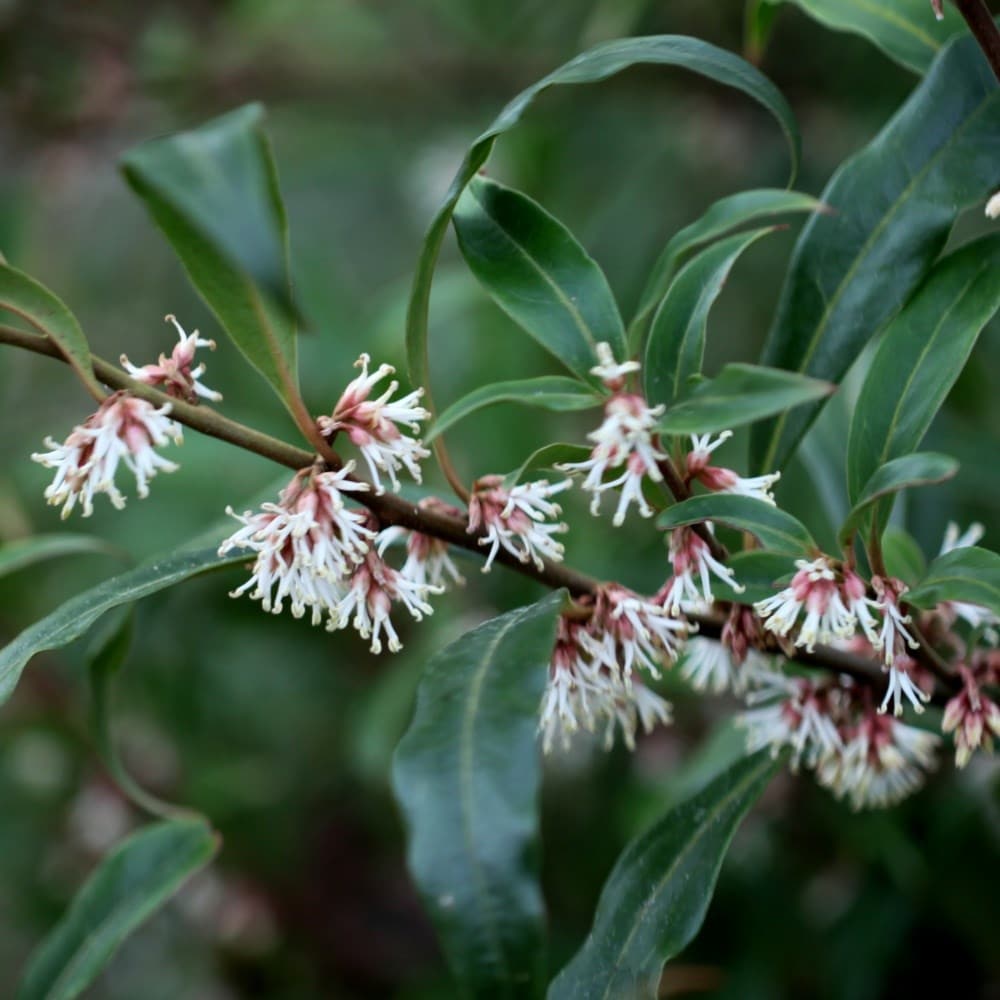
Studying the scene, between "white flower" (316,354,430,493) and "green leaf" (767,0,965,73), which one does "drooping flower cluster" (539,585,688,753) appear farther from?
"green leaf" (767,0,965,73)

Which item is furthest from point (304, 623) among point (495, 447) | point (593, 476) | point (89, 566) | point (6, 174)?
point (593, 476)

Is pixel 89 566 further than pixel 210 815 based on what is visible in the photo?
Yes

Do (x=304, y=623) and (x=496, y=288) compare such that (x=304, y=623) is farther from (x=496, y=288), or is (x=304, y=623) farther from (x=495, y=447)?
(x=496, y=288)

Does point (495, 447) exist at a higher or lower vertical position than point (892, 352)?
lower

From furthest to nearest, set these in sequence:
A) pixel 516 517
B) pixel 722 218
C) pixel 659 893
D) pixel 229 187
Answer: pixel 659 893 → pixel 516 517 → pixel 722 218 → pixel 229 187

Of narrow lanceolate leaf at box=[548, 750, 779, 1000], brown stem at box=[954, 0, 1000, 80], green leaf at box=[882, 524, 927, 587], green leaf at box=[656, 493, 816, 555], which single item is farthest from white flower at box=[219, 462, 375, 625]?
brown stem at box=[954, 0, 1000, 80]

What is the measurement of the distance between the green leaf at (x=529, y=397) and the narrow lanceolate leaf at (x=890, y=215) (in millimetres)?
292

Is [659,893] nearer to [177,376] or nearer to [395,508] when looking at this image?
[395,508]

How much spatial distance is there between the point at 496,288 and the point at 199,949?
213cm

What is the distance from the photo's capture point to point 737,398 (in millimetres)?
848

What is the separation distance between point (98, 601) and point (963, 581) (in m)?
0.72

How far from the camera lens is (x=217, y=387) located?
128 inches

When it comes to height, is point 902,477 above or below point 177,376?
below

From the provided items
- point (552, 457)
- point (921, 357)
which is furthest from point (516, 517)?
point (921, 357)
